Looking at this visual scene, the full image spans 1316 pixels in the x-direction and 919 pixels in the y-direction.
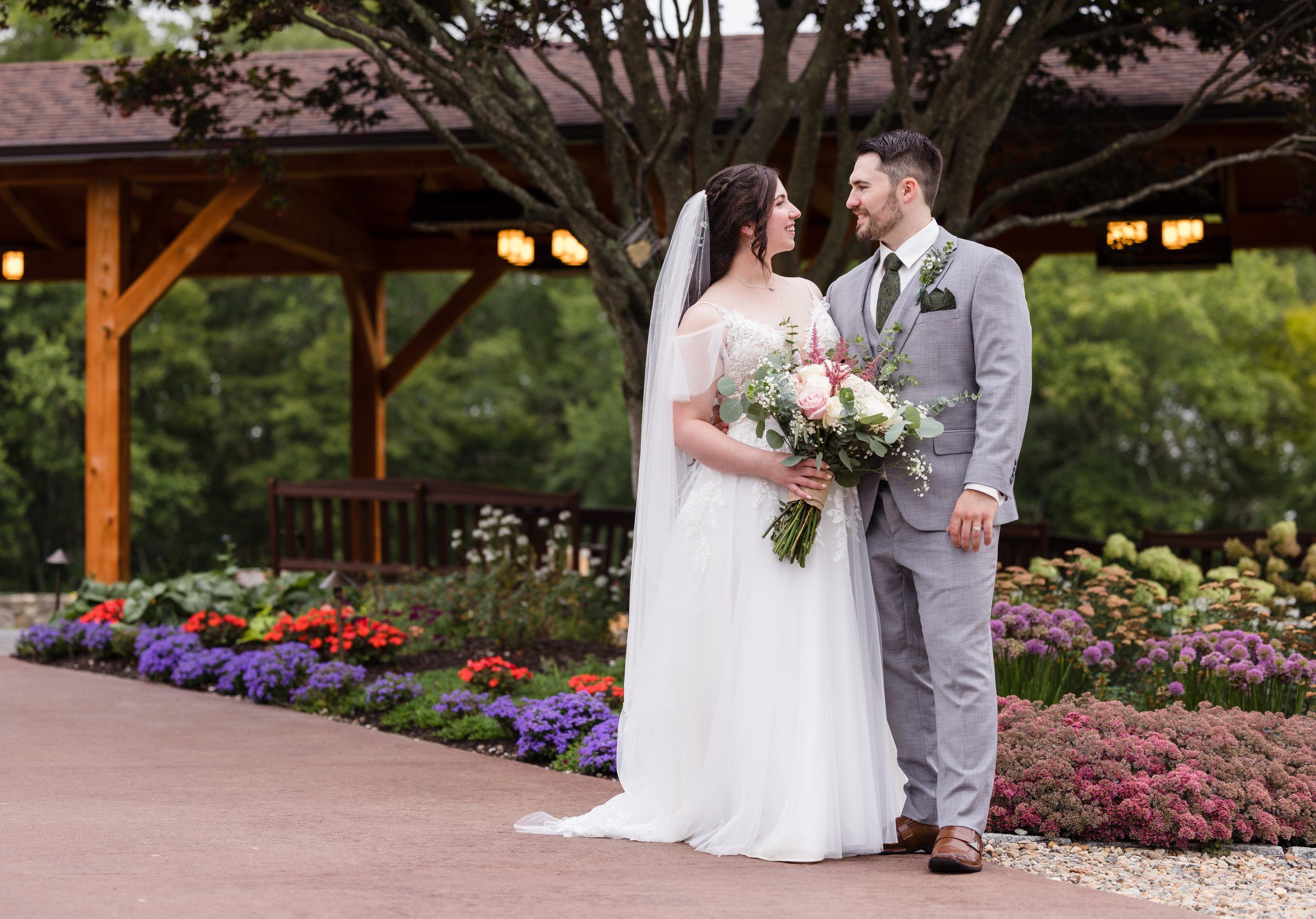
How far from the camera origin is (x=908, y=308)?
3590 mm

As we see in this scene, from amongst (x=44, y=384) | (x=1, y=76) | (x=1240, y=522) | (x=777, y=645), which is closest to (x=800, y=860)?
(x=777, y=645)

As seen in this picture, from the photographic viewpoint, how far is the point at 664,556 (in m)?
3.92

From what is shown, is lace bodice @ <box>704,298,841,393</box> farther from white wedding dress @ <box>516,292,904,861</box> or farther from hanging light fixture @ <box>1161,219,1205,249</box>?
hanging light fixture @ <box>1161,219,1205,249</box>

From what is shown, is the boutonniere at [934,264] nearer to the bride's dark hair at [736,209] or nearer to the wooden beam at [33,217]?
the bride's dark hair at [736,209]

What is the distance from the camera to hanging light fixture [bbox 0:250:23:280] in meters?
12.6

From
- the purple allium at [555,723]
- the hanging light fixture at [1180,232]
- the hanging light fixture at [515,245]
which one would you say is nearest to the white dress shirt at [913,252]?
the purple allium at [555,723]

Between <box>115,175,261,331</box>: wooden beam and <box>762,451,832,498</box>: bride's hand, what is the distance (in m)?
7.22

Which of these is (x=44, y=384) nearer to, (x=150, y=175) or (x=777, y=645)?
(x=150, y=175)

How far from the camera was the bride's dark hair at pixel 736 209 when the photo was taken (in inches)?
151

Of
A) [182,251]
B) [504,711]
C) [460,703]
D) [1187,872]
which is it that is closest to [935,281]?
[1187,872]

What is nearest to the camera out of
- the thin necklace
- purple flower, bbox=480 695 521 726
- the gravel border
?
the gravel border

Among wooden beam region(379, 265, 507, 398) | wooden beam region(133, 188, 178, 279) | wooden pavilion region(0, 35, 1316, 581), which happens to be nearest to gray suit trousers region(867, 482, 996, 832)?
wooden pavilion region(0, 35, 1316, 581)

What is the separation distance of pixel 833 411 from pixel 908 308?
429mm

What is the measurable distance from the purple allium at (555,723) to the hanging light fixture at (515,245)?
19.8 ft
